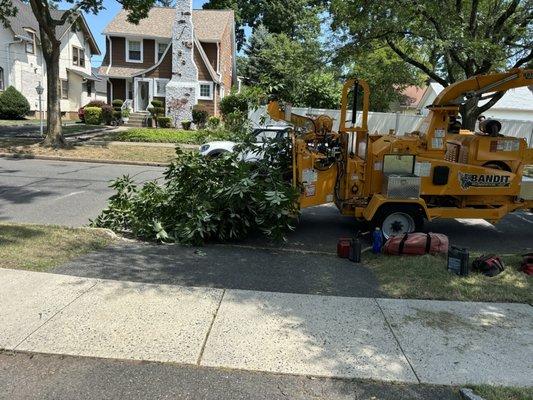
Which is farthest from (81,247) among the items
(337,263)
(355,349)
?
(355,349)

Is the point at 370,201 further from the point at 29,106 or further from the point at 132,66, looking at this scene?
the point at 29,106

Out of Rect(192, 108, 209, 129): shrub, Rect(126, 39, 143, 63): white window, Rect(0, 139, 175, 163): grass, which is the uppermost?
Rect(126, 39, 143, 63): white window

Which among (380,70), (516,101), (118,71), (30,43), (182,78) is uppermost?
(30,43)

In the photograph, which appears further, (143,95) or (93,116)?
(143,95)

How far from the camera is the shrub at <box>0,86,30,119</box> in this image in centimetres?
3325

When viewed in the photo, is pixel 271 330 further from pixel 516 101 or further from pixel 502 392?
pixel 516 101

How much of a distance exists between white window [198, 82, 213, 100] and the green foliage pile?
23.6 meters

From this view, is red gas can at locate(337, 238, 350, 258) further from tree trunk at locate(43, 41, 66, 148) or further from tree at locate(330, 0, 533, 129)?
tree trunk at locate(43, 41, 66, 148)

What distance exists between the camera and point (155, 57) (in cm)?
3350

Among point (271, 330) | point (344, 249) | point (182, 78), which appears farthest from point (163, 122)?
point (271, 330)

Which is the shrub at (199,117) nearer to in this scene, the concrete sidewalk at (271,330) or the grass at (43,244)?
the grass at (43,244)

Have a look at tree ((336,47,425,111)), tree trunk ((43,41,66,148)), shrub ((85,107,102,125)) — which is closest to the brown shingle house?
shrub ((85,107,102,125))

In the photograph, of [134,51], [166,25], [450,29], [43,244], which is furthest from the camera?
[166,25]

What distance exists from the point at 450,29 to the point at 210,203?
9.60 meters
